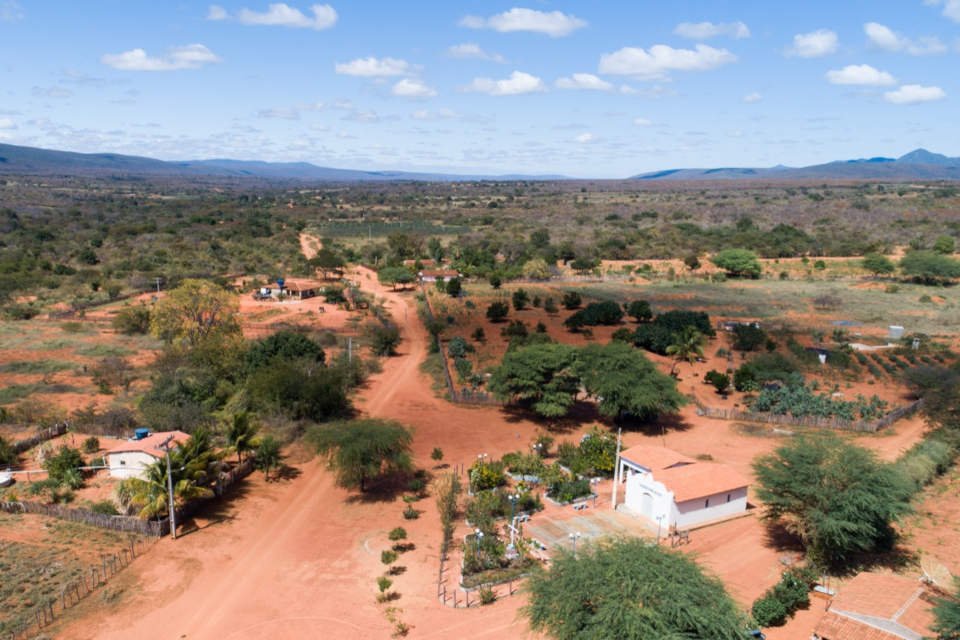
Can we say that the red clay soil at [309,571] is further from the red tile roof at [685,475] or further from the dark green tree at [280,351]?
the dark green tree at [280,351]

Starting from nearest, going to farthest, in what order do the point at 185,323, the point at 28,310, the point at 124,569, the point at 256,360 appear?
the point at 124,569 < the point at 256,360 < the point at 185,323 < the point at 28,310

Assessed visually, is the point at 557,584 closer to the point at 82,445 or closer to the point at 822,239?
the point at 82,445

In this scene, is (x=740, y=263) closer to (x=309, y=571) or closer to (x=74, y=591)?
(x=309, y=571)

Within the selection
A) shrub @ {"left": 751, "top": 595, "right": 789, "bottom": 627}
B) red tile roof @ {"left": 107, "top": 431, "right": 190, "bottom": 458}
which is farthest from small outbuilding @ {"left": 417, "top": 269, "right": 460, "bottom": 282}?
shrub @ {"left": 751, "top": 595, "right": 789, "bottom": 627}

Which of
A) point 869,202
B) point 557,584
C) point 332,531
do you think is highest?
point 869,202

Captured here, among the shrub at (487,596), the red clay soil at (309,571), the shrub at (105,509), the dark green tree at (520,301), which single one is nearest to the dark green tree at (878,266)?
the dark green tree at (520,301)

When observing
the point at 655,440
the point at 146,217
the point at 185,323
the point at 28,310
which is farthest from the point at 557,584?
the point at 146,217

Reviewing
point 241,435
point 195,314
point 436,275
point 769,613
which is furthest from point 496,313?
point 769,613
